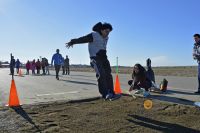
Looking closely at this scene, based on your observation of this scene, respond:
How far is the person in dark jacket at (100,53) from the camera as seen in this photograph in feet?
Result: 29.1

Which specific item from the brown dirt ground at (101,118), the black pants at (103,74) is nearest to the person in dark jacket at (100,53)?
the black pants at (103,74)

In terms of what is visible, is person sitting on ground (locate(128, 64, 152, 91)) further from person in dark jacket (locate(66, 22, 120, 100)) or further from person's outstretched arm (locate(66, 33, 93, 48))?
person's outstretched arm (locate(66, 33, 93, 48))

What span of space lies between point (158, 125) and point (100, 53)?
10.8ft

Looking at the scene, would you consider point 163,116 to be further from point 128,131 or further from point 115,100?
point 115,100

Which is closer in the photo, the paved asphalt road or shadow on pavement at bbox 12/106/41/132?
shadow on pavement at bbox 12/106/41/132

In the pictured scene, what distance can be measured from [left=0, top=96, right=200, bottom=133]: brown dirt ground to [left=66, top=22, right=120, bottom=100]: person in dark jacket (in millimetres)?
571

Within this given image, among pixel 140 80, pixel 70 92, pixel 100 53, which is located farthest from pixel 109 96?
pixel 70 92

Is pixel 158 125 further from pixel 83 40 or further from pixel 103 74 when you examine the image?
pixel 83 40

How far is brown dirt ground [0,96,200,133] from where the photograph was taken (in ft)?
19.5

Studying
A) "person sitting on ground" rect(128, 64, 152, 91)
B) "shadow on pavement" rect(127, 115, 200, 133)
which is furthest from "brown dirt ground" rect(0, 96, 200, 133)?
"person sitting on ground" rect(128, 64, 152, 91)

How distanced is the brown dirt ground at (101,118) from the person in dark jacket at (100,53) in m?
0.57

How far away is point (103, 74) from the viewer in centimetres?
885

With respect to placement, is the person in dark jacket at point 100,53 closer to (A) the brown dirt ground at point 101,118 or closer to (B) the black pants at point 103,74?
(B) the black pants at point 103,74

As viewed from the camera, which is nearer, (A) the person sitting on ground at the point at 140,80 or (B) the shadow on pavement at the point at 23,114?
(B) the shadow on pavement at the point at 23,114
